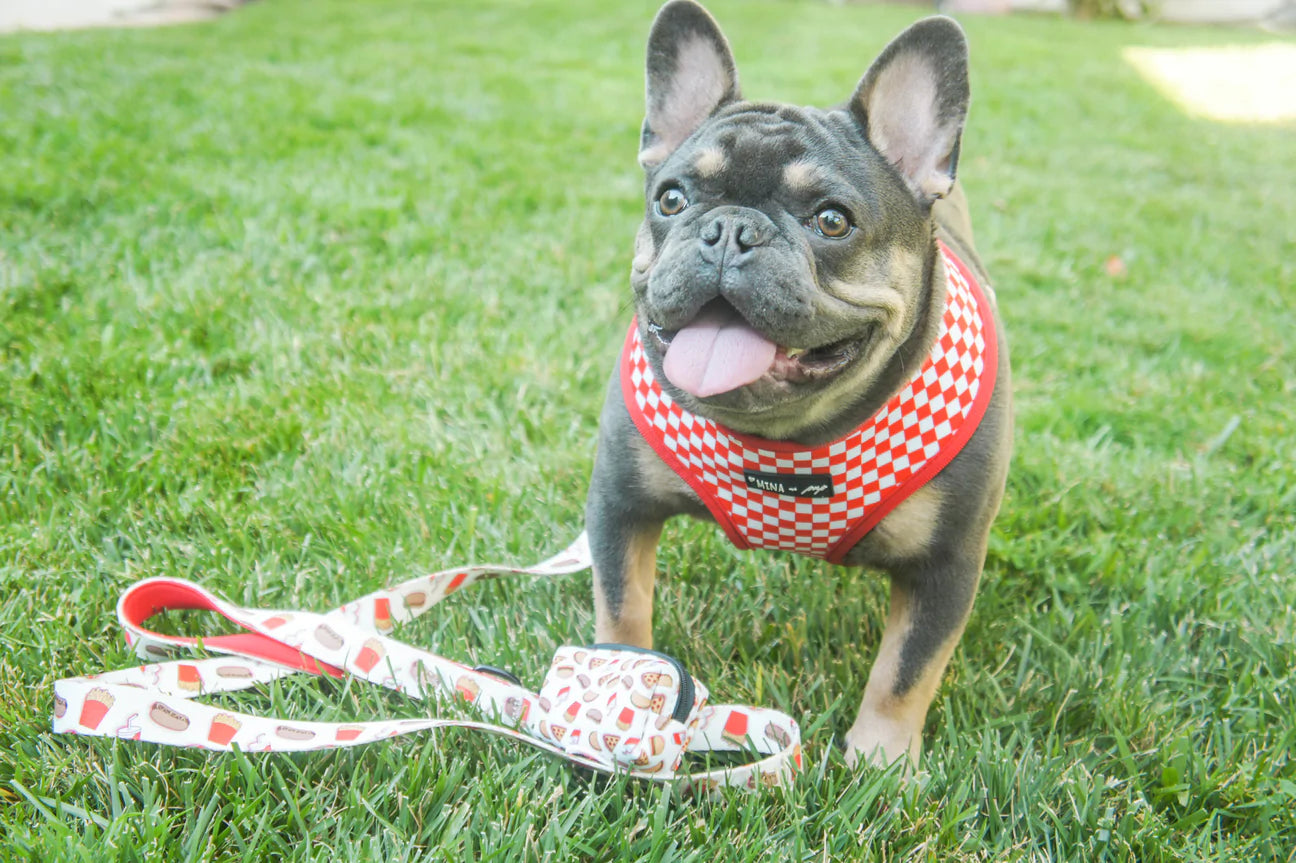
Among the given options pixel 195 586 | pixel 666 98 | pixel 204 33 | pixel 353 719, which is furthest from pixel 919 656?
pixel 204 33

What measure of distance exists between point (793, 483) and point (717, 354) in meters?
0.39

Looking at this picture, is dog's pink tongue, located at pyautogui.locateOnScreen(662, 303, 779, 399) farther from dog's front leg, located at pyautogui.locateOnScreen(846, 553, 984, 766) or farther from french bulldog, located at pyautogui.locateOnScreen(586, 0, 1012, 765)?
dog's front leg, located at pyautogui.locateOnScreen(846, 553, 984, 766)

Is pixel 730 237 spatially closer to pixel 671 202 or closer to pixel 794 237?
pixel 794 237

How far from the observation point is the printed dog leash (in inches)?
77.9

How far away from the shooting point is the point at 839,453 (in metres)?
2.15

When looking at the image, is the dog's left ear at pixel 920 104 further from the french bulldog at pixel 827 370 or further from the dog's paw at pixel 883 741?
the dog's paw at pixel 883 741

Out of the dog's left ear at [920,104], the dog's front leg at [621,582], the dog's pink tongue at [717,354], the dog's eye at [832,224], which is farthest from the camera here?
the dog's front leg at [621,582]

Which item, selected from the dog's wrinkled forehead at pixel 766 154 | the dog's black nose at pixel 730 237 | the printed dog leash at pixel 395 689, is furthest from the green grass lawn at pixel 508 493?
the dog's black nose at pixel 730 237

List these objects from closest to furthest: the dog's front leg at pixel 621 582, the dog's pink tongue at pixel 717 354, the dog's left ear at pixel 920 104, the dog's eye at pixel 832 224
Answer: the dog's pink tongue at pixel 717 354
the dog's eye at pixel 832 224
the dog's left ear at pixel 920 104
the dog's front leg at pixel 621 582

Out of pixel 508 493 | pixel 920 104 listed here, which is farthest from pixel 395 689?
pixel 920 104

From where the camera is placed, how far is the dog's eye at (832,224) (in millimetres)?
2076

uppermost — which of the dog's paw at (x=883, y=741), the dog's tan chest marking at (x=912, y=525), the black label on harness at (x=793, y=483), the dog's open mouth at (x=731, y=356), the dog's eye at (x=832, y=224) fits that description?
the dog's eye at (x=832, y=224)

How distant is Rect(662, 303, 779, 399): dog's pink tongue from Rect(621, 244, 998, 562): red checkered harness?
0.19 m

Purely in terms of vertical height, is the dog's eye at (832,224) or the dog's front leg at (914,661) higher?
the dog's eye at (832,224)
